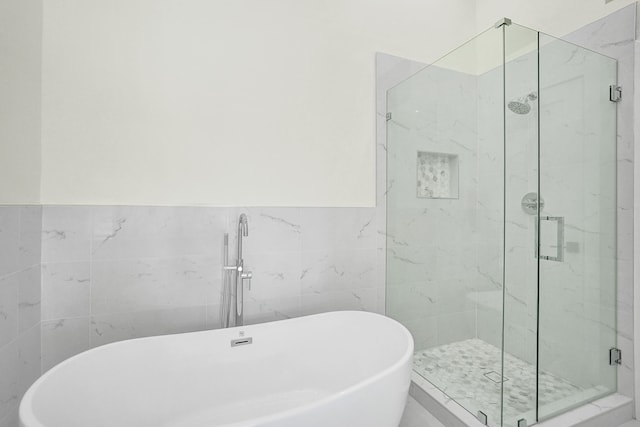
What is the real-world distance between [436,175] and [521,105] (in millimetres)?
604

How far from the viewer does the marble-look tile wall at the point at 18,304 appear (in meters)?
1.19

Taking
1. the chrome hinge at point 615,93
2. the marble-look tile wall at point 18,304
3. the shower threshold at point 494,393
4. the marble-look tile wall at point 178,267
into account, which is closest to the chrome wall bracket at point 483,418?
the shower threshold at point 494,393

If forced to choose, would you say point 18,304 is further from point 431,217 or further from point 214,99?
point 431,217

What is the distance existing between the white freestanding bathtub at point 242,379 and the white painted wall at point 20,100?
2.65 ft

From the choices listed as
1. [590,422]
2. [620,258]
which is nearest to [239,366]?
[590,422]

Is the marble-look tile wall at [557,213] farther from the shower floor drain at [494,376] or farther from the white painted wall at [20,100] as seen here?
the white painted wall at [20,100]

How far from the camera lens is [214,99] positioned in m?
1.72

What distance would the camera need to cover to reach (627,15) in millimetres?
1599

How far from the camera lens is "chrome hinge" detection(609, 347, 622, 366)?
1.62 metres

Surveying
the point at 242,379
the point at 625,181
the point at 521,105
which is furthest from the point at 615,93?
the point at 242,379

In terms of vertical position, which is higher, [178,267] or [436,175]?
[436,175]

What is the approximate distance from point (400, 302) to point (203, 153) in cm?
161

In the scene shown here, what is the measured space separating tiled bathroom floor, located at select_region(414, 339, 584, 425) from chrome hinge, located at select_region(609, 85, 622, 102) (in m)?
1.51

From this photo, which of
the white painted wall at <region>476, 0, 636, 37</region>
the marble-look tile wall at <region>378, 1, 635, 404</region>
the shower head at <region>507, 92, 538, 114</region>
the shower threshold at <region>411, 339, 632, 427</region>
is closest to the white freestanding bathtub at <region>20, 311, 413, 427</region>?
the shower threshold at <region>411, 339, 632, 427</region>
